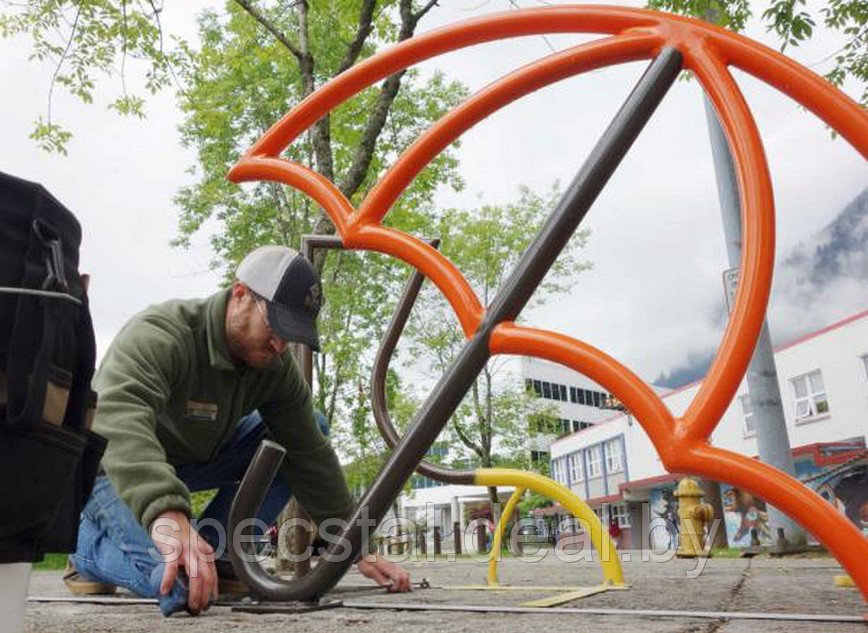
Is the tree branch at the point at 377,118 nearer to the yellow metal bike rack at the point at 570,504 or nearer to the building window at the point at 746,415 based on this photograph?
the yellow metal bike rack at the point at 570,504

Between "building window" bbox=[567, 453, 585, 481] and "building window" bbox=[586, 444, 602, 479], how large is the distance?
820 millimetres

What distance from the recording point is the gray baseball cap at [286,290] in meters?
1.99

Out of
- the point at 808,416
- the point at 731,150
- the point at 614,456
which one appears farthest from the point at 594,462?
the point at 731,150

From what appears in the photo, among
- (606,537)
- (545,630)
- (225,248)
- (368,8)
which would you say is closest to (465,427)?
(225,248)

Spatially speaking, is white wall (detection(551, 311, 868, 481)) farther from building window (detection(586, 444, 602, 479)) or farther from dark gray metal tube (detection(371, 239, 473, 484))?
dark gray metal tube (detection(371, 239, 473, 484))

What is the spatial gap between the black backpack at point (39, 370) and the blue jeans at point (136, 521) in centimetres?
91

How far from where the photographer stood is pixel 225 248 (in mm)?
12109

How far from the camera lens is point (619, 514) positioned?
1177 inches

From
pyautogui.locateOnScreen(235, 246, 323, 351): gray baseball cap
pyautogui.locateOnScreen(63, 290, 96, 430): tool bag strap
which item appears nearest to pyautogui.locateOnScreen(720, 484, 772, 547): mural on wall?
pyautogui.locateOnScreen(235, 246, 323, 351): gray baseball cap

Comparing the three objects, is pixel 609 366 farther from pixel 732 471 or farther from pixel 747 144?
pixel 747 144

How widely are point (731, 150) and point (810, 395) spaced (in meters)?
20.2

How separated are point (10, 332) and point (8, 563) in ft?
0.80

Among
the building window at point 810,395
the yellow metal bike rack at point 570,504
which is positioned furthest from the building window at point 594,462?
the yellow metal bike rack at point 570,504

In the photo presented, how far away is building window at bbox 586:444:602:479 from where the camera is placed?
31.2 meters
